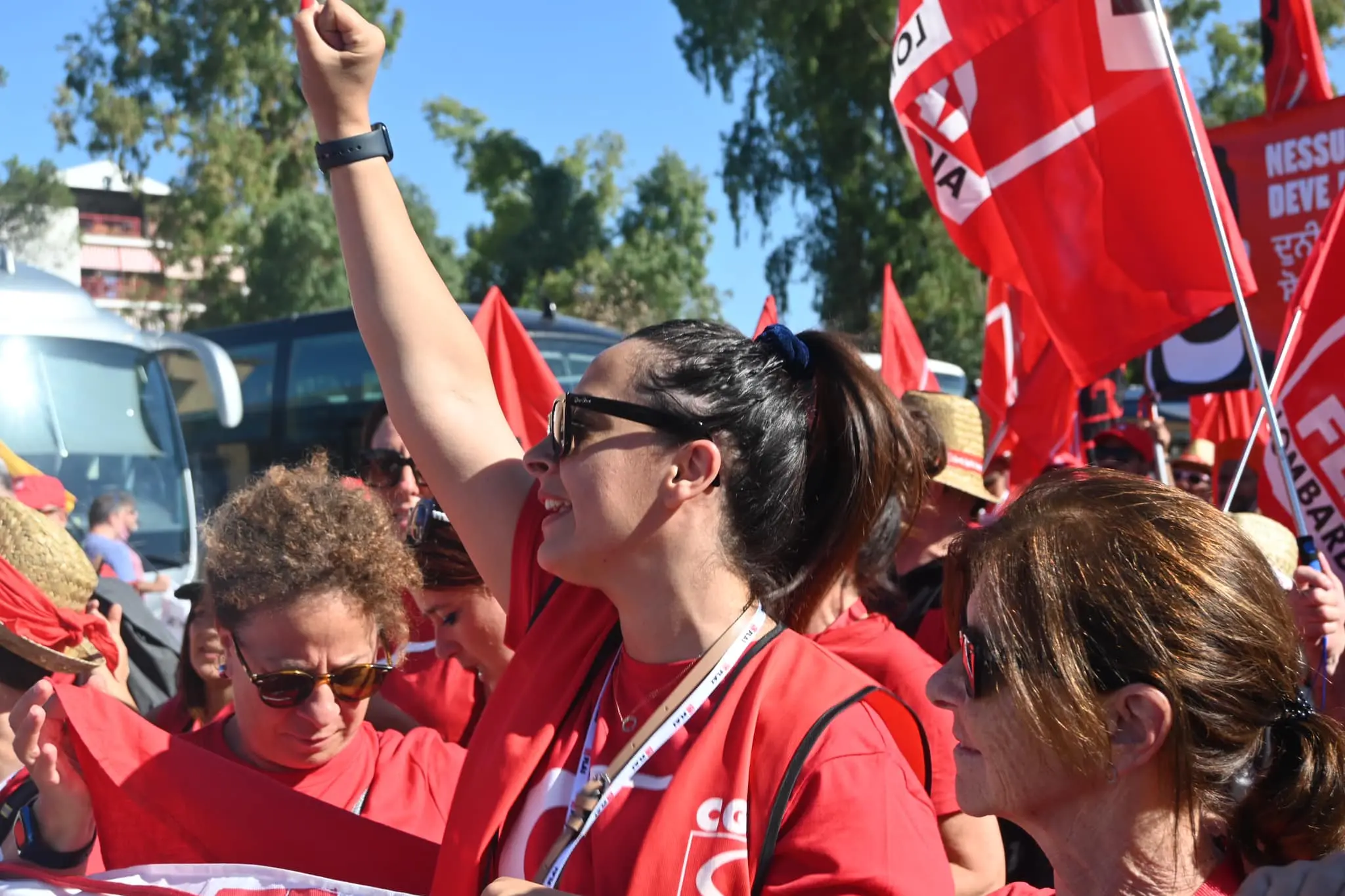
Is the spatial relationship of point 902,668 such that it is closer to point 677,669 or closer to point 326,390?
point 677,669

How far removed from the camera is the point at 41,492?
17.0 ft

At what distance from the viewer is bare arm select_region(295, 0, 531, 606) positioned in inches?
85.8

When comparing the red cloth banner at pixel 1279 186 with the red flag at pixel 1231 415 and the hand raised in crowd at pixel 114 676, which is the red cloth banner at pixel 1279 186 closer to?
the red flag at pixel 1231 415

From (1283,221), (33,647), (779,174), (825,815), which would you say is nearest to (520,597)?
(825,815)

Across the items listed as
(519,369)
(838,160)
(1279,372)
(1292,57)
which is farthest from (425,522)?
(838,160)

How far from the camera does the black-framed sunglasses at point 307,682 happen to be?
2445 mm

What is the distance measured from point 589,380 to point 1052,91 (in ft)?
7.89

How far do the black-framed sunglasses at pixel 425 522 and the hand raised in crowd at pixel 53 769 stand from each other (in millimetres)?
1167

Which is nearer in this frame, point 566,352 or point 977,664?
point 977,664

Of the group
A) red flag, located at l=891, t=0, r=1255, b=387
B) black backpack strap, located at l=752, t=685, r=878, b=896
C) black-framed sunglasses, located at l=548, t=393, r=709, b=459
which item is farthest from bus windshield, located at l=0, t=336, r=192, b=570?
black backpack strap, located at l=752, t=685, r=878, b=896

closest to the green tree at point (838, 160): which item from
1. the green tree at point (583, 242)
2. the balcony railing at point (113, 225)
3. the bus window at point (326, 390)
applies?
the green tree at point (583, 242)

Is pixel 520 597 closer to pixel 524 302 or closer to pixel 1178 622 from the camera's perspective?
pixel 1178 622

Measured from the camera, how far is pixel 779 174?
2530cm

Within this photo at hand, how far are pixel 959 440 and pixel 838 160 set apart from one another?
2006 cm
